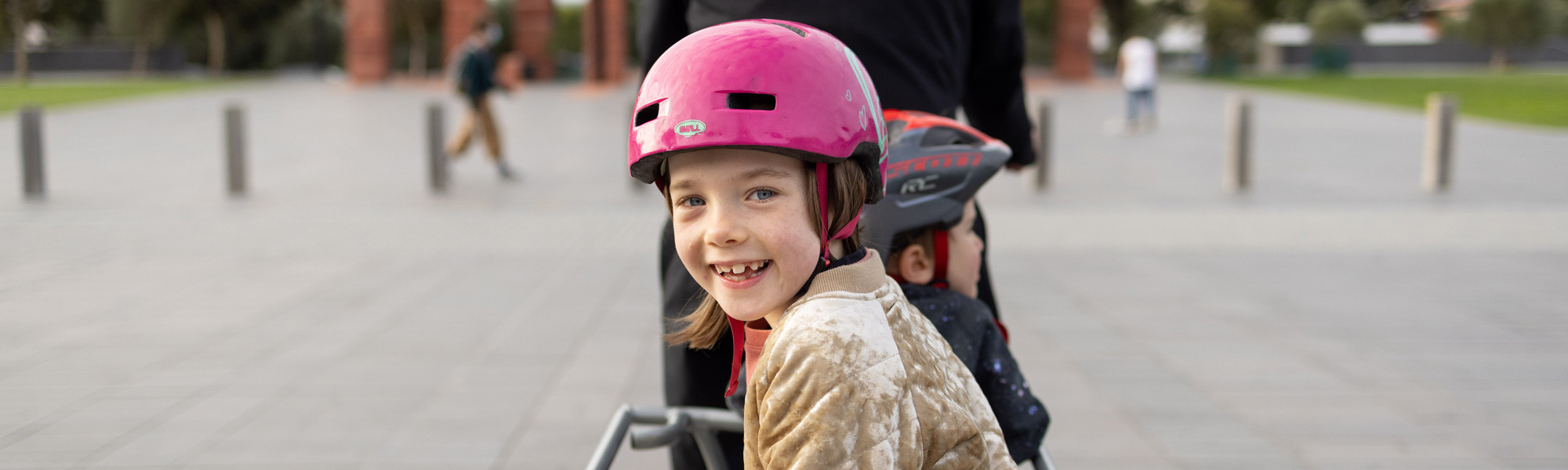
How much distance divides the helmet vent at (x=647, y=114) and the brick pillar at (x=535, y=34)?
36.1 meters

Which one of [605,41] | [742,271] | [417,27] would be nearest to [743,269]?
[742,271]

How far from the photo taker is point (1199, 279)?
6211 mm

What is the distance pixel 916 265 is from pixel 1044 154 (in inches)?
319

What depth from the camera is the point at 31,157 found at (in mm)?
9438

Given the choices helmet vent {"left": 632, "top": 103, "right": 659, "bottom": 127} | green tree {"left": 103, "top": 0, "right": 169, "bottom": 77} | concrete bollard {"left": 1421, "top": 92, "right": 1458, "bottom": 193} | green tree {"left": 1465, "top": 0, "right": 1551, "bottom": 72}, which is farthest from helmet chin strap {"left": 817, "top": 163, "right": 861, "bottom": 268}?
green tree {"left": 103, "top": 0, "right": 169, "bottom": 77}

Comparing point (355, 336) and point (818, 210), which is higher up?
point (818, 210)

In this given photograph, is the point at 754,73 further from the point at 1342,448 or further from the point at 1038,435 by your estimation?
the point at 1342,448

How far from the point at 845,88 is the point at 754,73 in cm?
12

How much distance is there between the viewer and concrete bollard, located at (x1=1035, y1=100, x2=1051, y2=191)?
9.88 meters

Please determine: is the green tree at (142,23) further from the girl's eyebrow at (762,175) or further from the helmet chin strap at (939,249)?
the girl's eyebrow at (762,175)

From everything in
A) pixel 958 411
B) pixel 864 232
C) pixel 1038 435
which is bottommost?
pixel 1038 435

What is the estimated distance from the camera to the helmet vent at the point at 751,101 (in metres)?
1.50

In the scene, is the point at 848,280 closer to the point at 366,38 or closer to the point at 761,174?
the point at 761,174

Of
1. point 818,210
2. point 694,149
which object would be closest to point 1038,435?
point 818,210
